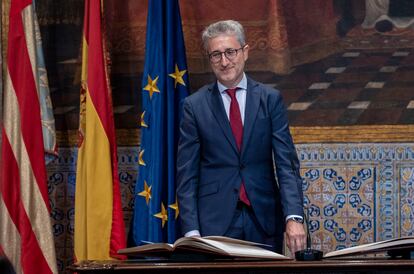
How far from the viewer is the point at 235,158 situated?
506 cm

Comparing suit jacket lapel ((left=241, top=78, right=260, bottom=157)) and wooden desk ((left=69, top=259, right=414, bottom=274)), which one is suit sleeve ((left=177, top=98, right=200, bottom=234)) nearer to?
suit jacket lapel ((left=241, top=78, right=260, bottom=157))

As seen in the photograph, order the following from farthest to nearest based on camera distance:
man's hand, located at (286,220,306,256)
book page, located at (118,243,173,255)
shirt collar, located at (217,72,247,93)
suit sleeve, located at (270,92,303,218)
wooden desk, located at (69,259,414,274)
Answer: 1. shirt collar, located at (217,72,247,93)
2. suit sleeve, located at (270,92,303,218)
3. man's hand, located at (286,220,306,256)
4. book page, located at (118,243,173,255)
5. wooden desk, located at (69,259,414,274)

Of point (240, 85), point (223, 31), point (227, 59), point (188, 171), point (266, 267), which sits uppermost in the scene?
point (223, 31)

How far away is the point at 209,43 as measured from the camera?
5051mm

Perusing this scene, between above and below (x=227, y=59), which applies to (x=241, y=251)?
below

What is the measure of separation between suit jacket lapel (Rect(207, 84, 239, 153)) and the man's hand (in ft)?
1.83

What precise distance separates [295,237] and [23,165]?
2183mm

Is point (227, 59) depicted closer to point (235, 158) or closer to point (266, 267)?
point (235, 158)

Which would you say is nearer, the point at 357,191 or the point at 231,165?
the point at 231,165

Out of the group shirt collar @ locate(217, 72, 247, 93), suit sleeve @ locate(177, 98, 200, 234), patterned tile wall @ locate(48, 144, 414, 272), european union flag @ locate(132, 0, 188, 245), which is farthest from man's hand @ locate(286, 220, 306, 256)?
patterned tile wall @ locate(48, 144, 414, 272)

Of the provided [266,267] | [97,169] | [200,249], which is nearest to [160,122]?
[97,169]

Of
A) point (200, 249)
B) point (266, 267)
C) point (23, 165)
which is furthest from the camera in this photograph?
point (23, 165)

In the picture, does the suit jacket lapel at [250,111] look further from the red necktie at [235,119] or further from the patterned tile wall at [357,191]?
the patterned tile wall at [357,191]

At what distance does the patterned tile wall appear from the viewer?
21.0ft
